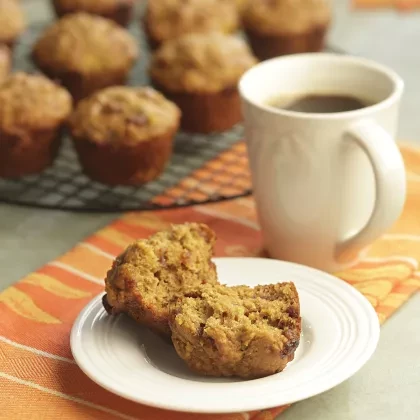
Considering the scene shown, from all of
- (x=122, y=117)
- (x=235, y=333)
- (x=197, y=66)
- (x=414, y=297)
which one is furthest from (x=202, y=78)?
(x=235, y=333)

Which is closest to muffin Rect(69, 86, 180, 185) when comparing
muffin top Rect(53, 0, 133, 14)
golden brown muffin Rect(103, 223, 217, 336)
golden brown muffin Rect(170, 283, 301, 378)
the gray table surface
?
the gray table surface

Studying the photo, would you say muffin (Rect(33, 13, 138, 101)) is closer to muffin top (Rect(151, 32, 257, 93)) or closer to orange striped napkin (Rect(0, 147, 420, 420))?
muffin top (Rect(151, 32, 257, 93))

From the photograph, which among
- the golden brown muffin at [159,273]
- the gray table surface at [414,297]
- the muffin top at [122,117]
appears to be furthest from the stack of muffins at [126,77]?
the golden brown muffin at [159,273]

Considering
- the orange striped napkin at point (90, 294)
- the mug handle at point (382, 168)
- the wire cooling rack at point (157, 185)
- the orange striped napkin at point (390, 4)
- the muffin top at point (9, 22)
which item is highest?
the mug handle at point (382, 168)

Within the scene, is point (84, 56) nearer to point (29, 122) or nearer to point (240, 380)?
point (29, 122)

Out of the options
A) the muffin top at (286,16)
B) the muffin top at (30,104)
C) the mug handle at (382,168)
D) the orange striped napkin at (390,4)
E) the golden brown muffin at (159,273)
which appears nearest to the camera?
the golden brown muffin at (159,273)

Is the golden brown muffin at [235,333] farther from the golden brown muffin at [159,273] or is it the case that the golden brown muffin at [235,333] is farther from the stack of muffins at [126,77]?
the stack of muffins at [126,77]

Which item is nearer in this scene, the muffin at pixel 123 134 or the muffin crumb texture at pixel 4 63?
the muffin at pixel 123 134
